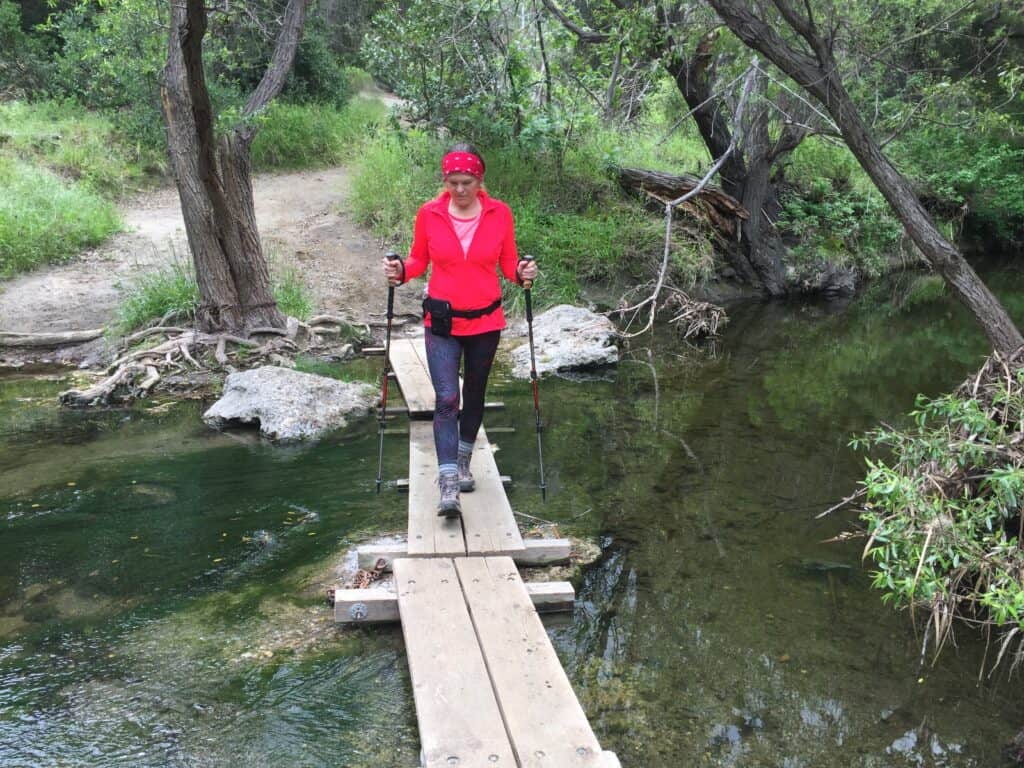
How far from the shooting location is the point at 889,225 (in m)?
16.6

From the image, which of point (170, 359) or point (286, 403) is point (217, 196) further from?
point (286, 403)

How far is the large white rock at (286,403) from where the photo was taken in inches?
299

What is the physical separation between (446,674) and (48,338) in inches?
324

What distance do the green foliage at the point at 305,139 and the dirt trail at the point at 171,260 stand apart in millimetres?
2176

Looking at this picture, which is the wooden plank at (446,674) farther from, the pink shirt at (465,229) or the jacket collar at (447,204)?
the jacket collar at (447,204)

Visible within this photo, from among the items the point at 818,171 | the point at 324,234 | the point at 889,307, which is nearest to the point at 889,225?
the point at 818,171

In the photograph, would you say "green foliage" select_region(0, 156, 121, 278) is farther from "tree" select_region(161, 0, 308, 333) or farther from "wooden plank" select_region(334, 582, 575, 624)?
"wooden plank" select_region(334, 582, 575, 624)

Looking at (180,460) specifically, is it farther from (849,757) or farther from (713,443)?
(849,757)

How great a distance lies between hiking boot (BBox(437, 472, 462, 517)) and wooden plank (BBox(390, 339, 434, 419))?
1.85 meters

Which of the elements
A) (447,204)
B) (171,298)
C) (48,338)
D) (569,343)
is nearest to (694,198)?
(569,343)

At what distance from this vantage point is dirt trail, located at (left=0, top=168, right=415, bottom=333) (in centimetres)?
1068

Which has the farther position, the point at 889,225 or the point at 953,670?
the point at 889,225

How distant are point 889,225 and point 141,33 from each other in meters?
13.3

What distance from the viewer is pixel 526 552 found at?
5000 mm
